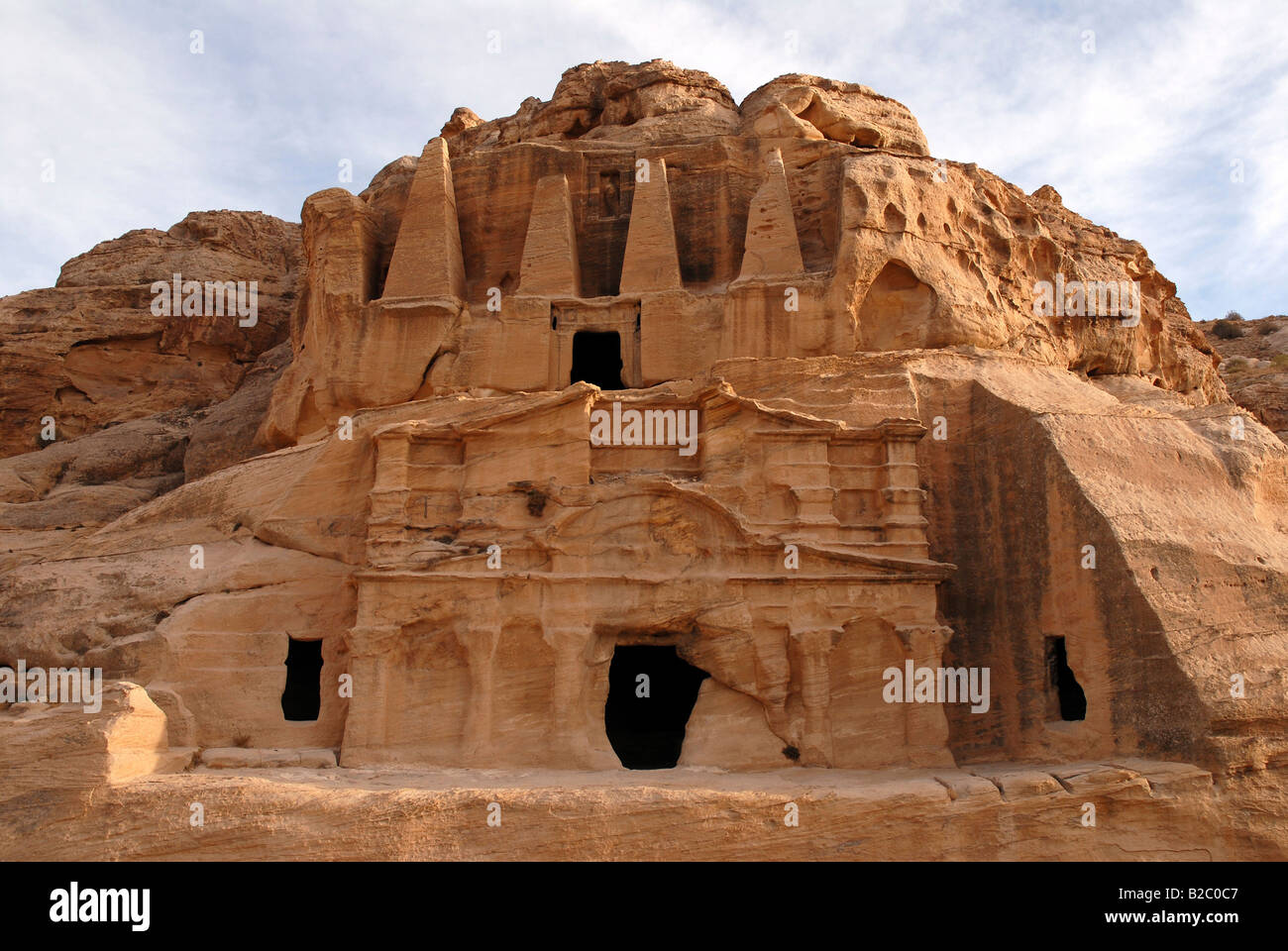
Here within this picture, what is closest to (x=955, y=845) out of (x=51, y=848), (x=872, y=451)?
(x=872, y=451)

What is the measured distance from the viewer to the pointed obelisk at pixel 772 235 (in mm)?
23094

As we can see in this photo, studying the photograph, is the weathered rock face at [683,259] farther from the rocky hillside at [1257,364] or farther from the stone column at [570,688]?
the stone column at [570,688]

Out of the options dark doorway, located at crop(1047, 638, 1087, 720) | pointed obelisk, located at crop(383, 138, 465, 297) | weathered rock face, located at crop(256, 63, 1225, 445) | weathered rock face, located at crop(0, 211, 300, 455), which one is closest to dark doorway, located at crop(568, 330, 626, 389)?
weathered rock face, located at crop(256, 63, 1225, 445)

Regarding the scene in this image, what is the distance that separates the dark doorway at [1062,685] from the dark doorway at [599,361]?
37.8 ft

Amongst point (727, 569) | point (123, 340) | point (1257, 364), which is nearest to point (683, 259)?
point (727, 569)

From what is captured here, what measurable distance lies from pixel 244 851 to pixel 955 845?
851 centimetres

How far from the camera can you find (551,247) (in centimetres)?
2411

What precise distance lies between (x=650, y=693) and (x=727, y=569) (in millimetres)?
4743

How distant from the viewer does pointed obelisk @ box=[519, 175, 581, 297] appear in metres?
23.9

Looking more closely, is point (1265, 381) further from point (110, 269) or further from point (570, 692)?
point (110, 269)

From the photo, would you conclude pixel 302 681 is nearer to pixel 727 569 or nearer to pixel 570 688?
pixel 570 688

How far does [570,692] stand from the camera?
16438 mm

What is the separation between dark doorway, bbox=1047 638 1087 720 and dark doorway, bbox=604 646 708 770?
646 centimetres

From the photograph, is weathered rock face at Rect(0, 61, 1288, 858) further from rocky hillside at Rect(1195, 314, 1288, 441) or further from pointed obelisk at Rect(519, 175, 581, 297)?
rocky hillside at Rect(1195, 314, 1288, 441)
